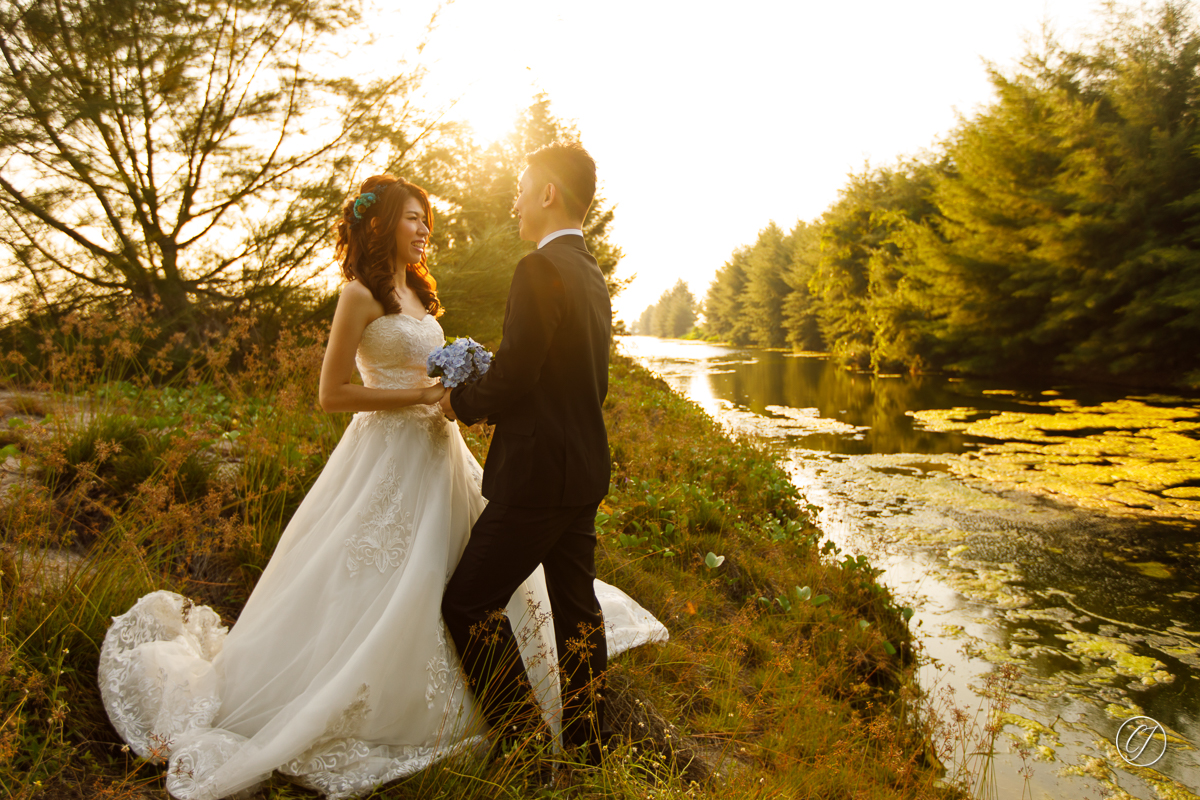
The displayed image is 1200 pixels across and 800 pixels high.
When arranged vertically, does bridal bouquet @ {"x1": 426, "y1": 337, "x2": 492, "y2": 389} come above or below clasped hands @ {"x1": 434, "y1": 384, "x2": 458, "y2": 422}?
above

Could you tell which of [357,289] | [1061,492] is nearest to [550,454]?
[357,289]

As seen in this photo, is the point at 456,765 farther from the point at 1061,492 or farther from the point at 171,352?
the point at 1061,492

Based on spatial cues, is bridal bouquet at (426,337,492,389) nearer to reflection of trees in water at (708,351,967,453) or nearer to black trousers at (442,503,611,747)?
black trousers at (442,503,611,747)

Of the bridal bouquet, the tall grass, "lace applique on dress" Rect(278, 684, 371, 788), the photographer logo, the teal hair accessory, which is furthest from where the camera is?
the photographer logo

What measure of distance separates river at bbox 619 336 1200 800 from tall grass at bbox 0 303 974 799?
671mm

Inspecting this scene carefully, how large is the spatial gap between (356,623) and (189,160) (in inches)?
209

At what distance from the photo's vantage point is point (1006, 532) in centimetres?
676

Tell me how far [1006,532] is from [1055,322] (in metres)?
14.5

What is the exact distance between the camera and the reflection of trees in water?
37.1 ft

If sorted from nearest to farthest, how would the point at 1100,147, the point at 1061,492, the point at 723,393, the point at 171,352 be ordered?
the point at 171,352 → the point at 1061,492 → the point at 1100,147 → the point at 723,393

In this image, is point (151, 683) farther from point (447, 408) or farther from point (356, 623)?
point (447, 408)

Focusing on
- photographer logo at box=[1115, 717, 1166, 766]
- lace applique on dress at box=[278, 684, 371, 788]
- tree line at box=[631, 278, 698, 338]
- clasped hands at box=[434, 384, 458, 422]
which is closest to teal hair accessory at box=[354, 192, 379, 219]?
clasped hands at box=[434, 384, 458, 422]

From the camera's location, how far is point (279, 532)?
3432 mm

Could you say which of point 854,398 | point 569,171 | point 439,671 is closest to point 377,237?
point 569,171
